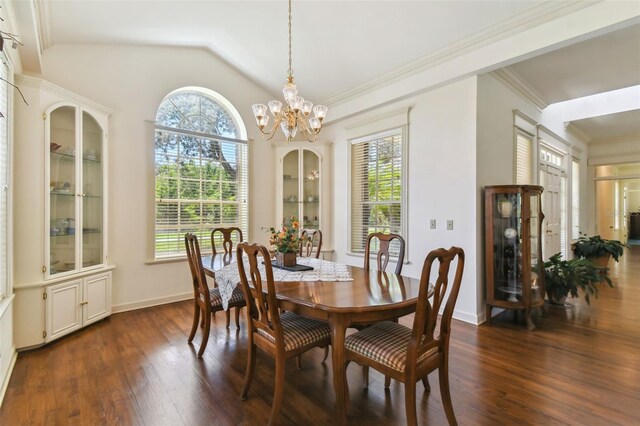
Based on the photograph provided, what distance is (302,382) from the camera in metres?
2.25

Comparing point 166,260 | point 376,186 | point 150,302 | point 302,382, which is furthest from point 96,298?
point 376,186

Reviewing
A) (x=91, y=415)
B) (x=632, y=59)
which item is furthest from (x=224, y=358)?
(x=632, y=59)

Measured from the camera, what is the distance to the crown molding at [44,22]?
2.73 meters

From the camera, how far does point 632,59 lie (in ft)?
11.7

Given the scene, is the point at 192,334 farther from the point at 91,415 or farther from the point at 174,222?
the point at 174,222

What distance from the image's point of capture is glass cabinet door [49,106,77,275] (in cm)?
297

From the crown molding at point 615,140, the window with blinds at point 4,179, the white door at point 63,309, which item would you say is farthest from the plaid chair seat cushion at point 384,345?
the crown molding at point 615,140

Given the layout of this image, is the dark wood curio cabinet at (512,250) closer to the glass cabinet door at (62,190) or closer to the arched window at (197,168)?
the arched window at (197,168)

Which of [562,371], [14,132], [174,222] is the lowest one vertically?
[562,371]

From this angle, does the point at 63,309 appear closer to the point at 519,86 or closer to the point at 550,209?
the point at 519,86

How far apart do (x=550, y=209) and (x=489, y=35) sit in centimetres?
380

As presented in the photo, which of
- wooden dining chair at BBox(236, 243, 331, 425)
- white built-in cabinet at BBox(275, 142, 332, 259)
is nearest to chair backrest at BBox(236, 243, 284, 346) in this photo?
wooden dining chair at BBox(236, 243, 331, 425)

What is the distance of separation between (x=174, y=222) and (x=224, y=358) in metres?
2.34

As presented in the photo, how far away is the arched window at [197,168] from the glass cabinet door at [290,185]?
68cm
